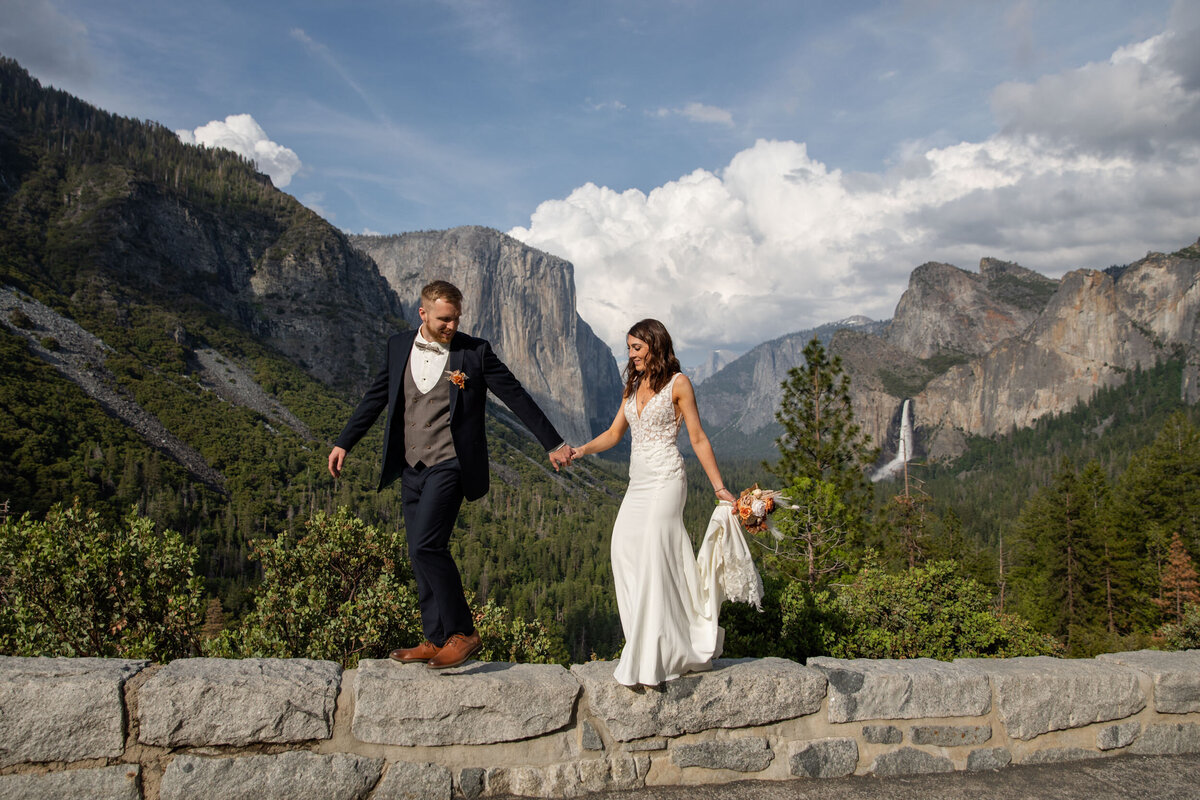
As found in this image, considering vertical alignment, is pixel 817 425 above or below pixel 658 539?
above

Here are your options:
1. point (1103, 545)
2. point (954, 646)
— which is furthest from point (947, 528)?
point (954, 646)

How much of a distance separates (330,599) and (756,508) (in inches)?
442

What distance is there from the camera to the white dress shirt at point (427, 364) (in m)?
4.60

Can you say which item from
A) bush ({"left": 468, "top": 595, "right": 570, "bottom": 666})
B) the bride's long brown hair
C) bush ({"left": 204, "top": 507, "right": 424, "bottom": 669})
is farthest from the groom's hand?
bush ({"left": 468, "top": 595, "right": 570, "bottom": 666})

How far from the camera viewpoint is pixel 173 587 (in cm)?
1102

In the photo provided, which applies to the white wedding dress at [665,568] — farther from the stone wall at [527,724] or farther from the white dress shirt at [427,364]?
the white dress shirt at [427,364]

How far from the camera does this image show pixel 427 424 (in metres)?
4.55

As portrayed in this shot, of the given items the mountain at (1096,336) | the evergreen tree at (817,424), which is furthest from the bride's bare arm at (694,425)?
the mountain at (1096,336)

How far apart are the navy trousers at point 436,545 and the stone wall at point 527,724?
12.6 inches

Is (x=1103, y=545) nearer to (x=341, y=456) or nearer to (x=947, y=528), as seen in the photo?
(x=947, y=528)

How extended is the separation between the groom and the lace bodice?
2.02ft

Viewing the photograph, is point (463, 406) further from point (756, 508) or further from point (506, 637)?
point (506, 637)

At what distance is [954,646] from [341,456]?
765cm

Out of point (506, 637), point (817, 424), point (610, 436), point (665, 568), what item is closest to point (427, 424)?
point (610, 436)
